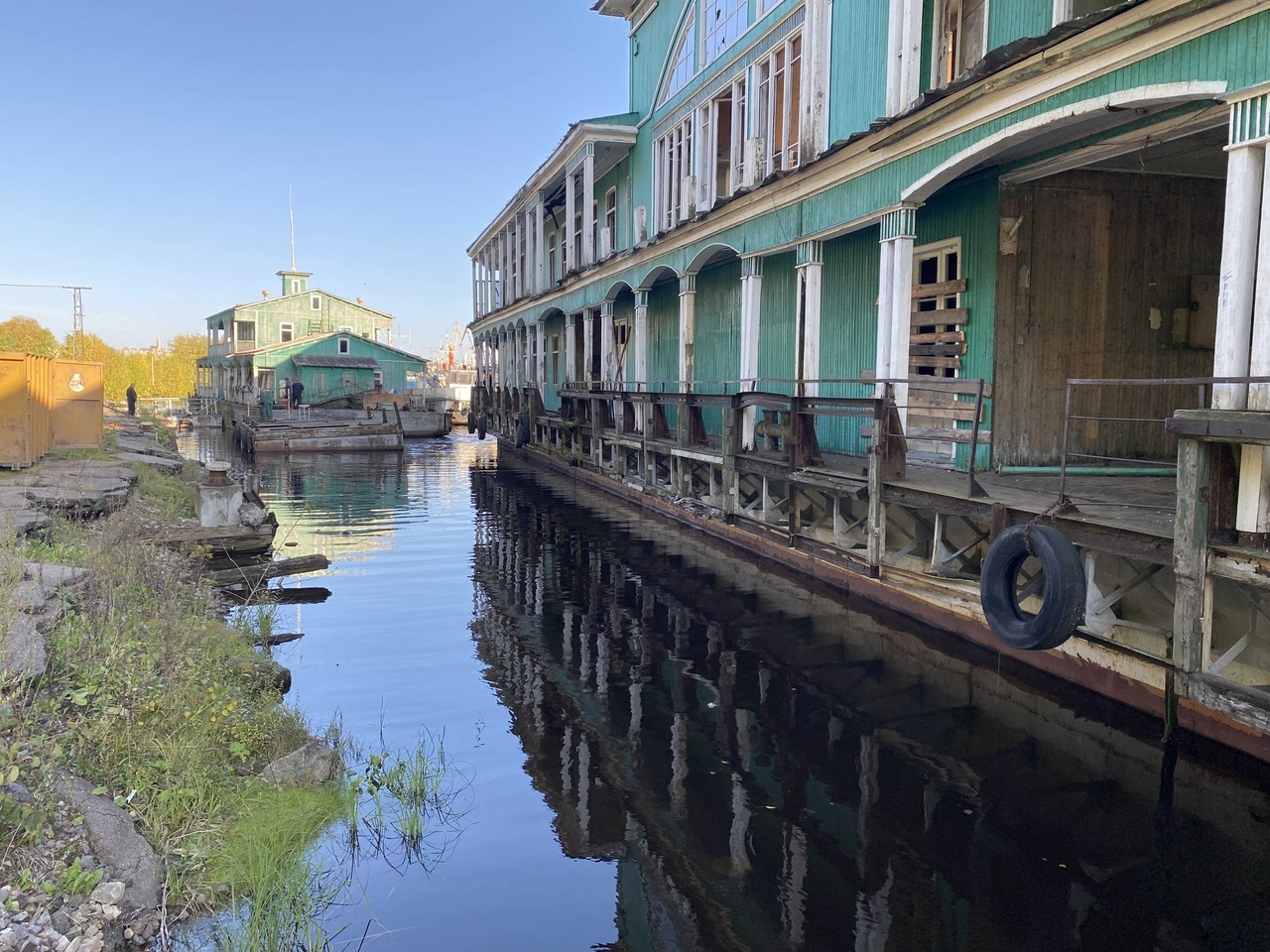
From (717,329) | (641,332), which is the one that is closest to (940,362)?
(717,329)

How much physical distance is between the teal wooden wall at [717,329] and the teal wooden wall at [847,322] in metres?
3.81

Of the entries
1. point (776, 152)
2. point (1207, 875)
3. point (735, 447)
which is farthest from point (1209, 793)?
point (776, 152)

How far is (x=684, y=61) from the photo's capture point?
65.6 feet

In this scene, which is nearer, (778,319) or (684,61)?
(778,319)

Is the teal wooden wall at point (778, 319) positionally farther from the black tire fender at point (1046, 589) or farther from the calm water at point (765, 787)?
the black tire fender at point (1046, 589)

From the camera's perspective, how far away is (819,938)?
4617 mm

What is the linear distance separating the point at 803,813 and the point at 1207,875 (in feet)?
7.45

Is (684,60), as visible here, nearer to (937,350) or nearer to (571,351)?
(571,351)

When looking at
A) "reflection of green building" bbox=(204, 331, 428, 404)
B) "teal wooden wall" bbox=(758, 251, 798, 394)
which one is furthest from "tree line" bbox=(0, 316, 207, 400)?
"teal wooden wall" bbox=(758, 251, 798, 394)

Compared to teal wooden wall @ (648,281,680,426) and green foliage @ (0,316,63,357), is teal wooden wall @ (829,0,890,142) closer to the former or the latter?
teal wooden wall @ (648,281,680,426)

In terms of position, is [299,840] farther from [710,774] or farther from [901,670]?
[901,670]

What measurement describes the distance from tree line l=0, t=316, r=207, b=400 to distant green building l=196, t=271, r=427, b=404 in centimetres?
840

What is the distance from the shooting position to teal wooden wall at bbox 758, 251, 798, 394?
56.9 ft

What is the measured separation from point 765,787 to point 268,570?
30.4ft
